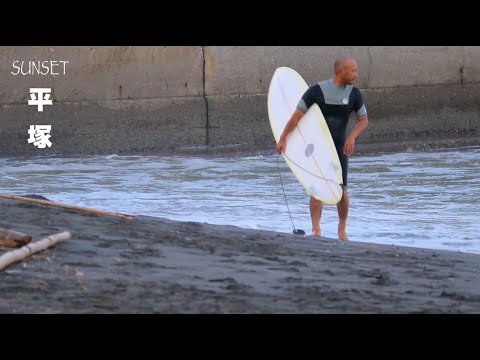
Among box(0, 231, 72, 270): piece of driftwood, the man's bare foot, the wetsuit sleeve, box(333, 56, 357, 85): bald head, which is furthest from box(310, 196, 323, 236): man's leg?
box(0, 231, 72, 270): piece of driftwood

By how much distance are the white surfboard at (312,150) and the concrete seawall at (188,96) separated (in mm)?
5634

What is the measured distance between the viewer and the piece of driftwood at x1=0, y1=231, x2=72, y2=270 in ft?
17.4

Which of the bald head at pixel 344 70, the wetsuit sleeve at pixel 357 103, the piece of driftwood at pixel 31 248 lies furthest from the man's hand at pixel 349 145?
the piece of driftwood at pixel 31 248

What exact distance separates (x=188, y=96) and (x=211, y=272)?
851 cm

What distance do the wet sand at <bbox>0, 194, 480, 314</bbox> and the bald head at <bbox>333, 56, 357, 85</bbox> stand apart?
128 centimetres

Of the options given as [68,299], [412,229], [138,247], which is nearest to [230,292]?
[68,299]

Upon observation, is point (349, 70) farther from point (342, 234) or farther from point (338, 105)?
point (342, 234)

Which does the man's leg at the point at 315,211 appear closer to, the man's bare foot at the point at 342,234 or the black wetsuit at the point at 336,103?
the man's bare foot at the point at 342,234

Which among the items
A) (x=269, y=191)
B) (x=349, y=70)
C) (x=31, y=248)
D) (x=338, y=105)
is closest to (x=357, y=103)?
(x=338, y=105)

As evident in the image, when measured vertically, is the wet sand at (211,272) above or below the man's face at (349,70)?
below

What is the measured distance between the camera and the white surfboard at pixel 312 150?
25.6 feet

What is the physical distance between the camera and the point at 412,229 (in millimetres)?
8789

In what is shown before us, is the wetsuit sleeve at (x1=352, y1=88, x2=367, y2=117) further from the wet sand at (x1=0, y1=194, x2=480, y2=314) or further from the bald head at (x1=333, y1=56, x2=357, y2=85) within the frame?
the wet sand at (x1=0, y1=194, x2=480, y2=314)

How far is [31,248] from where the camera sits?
5.57 metres
